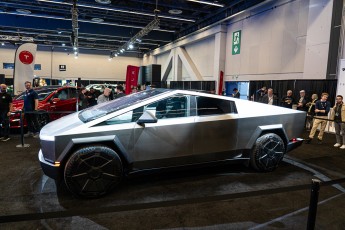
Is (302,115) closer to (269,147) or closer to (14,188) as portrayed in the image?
(269,147)

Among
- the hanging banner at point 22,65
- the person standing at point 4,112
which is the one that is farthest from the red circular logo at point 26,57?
the person standing at point 4,112

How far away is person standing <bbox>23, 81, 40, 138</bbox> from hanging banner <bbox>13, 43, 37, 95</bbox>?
3.81 meters

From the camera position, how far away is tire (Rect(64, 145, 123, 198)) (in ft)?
9.93

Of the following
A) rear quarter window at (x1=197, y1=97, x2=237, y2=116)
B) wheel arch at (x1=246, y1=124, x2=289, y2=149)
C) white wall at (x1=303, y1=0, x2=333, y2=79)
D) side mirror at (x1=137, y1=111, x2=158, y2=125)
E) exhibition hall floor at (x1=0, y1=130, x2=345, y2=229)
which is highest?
white wall at (x1=303, y1=0, x2=333, y2=79)

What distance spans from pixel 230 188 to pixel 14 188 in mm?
3102

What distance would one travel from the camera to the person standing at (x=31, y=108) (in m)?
6.85

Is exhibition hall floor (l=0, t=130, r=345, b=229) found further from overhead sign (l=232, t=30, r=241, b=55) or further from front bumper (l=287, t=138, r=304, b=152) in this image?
overhead sign (l=232, t=30, r=241, b=55)

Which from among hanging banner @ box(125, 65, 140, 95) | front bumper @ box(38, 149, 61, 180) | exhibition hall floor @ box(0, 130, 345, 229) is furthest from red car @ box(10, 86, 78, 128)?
front bumper @ box(38, 149, 61, 180)

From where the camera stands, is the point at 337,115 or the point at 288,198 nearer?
the point at 288,198

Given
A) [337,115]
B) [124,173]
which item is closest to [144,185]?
[124,173]

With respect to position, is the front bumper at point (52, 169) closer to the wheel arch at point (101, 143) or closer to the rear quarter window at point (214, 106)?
the wheel arch at point (101, 143)

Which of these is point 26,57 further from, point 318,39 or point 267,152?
point 318,39

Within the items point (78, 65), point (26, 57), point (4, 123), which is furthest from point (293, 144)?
point (78, 65)

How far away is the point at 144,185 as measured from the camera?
3.62 metres
